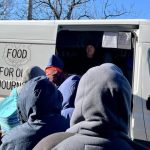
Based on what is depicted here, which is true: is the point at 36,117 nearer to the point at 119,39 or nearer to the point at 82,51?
the point at 119,39

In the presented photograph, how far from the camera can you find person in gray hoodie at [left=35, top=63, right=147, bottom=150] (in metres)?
1.87

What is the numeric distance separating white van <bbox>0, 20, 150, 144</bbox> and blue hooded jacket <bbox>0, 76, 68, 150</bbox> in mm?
3623

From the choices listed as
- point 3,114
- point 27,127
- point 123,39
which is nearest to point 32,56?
point 123,39

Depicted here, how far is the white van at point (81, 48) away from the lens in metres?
6.25

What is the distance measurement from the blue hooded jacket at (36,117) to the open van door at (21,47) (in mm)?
4167

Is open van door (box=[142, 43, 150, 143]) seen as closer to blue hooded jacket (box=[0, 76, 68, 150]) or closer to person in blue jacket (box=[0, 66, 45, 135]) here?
person in blue jacket (box=[0, 66, 45, 135])

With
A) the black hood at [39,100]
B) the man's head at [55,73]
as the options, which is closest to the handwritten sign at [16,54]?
the man's head at [55,73]

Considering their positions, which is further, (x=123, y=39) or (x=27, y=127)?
(x=123, y=39)

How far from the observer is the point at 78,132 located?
6.37 feet

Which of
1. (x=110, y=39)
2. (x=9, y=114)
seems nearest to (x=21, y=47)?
(x=110, y=39)

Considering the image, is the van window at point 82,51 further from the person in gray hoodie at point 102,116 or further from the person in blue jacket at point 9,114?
the person in gray hoodie at point 102,116

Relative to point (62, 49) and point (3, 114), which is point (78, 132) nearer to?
point (3, 114)

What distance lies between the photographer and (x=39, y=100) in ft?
8.64

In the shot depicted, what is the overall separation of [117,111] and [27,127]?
876mm
